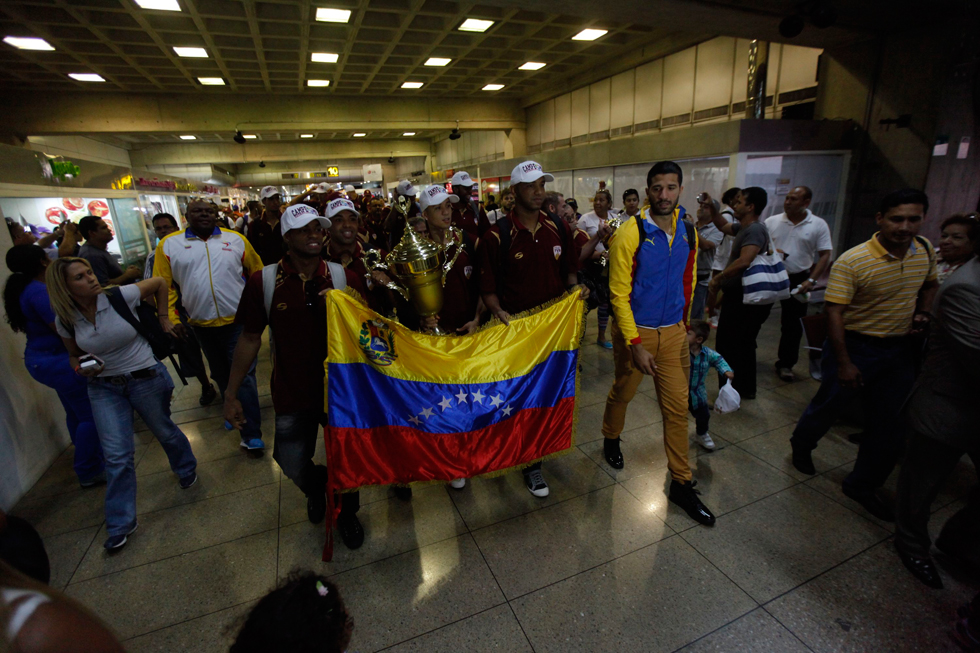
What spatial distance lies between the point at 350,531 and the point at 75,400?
252 cm

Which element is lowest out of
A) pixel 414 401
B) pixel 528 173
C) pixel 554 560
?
→ pixel 554 560

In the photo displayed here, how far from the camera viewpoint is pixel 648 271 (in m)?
2.83

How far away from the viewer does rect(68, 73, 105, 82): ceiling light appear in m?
10.9

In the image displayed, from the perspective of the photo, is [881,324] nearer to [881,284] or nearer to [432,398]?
[881,284]

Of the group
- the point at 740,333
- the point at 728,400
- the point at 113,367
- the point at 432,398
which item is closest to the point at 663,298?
the point at 728,400

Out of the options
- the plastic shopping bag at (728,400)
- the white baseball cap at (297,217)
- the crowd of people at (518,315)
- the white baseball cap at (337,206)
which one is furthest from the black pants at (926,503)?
the white baseball cap at (337,206)

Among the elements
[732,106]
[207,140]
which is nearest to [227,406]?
[732,106]

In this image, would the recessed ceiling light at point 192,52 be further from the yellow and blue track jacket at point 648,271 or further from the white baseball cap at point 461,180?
Answer: the yellow and blue track jacket at point 648,271

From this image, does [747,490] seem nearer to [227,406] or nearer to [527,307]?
[527,307]

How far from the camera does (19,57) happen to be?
31.4ft

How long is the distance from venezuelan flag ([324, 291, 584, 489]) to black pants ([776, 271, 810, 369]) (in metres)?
3.35

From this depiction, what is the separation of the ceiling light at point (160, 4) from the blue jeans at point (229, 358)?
22.8ft

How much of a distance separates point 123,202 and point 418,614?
10.6m

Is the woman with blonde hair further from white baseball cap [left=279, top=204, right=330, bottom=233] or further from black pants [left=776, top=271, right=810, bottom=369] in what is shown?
Result: black pants [left=776, top=271, right=810, bottom=369]
